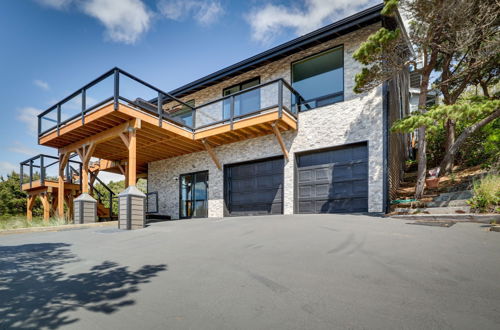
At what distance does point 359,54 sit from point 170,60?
7280 mm

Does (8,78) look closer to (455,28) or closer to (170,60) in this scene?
(170,60)

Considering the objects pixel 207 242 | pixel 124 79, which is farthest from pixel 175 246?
pixel 124 79

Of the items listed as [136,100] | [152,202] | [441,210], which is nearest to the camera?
→ [441,210]

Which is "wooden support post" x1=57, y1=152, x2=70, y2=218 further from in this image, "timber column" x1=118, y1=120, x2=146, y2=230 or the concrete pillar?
"timber column" x1=118, y1=120, x2=146, y2=230

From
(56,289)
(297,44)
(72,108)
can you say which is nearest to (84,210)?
(72,108)

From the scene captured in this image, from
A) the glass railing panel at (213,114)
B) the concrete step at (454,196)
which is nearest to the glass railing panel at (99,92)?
the glass railing panel at (213,114)

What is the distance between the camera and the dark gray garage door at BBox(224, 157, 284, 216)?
10258mm

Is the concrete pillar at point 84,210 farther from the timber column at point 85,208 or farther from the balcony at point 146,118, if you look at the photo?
the balcony at point 146,118

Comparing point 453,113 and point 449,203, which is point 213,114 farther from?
point 449,203

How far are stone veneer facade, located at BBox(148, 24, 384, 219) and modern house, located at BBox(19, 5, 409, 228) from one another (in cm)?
3

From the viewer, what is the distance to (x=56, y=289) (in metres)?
2.98

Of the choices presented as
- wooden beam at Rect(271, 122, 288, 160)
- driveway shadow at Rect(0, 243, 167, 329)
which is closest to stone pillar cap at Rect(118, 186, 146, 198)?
driveway shadow at Rect(0, 243, 167, 329)

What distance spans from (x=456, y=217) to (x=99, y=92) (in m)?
10.7

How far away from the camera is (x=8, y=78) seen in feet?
50.7
